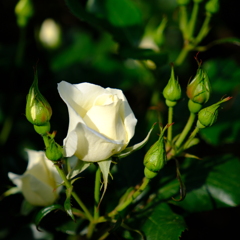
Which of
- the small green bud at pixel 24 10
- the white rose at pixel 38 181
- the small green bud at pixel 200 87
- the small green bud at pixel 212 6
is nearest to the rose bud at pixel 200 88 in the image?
the small green bud at pixel 200 87

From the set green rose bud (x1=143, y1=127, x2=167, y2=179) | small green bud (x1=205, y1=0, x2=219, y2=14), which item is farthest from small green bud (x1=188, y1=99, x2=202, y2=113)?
small green bud (x1=205, y1=0, x2=219, y2=14)

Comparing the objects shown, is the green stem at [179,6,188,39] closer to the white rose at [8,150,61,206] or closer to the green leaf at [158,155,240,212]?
the green leaf at [158,155,240,212]

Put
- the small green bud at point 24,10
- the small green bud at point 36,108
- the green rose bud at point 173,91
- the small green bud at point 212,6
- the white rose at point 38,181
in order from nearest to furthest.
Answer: the small green bud at point 36,108, the green rose bud at point 173,91, the white rose at point 38,181, the small green bud at point 212,6, the small green bud at point 24,10

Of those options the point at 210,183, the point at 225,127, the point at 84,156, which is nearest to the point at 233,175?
the point at 210,183

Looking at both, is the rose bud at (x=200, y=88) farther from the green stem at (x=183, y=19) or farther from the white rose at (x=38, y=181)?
the green stem at (x=183, y=19)

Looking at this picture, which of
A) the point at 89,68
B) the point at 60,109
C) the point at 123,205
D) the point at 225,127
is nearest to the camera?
the point at 123,205

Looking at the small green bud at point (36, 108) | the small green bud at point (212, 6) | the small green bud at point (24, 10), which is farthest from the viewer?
the small green bud at point (24, 10)

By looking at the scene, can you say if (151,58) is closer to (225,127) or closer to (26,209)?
(225,127)

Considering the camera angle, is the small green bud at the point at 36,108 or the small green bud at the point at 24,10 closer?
the small green bud at the point at 36,108
